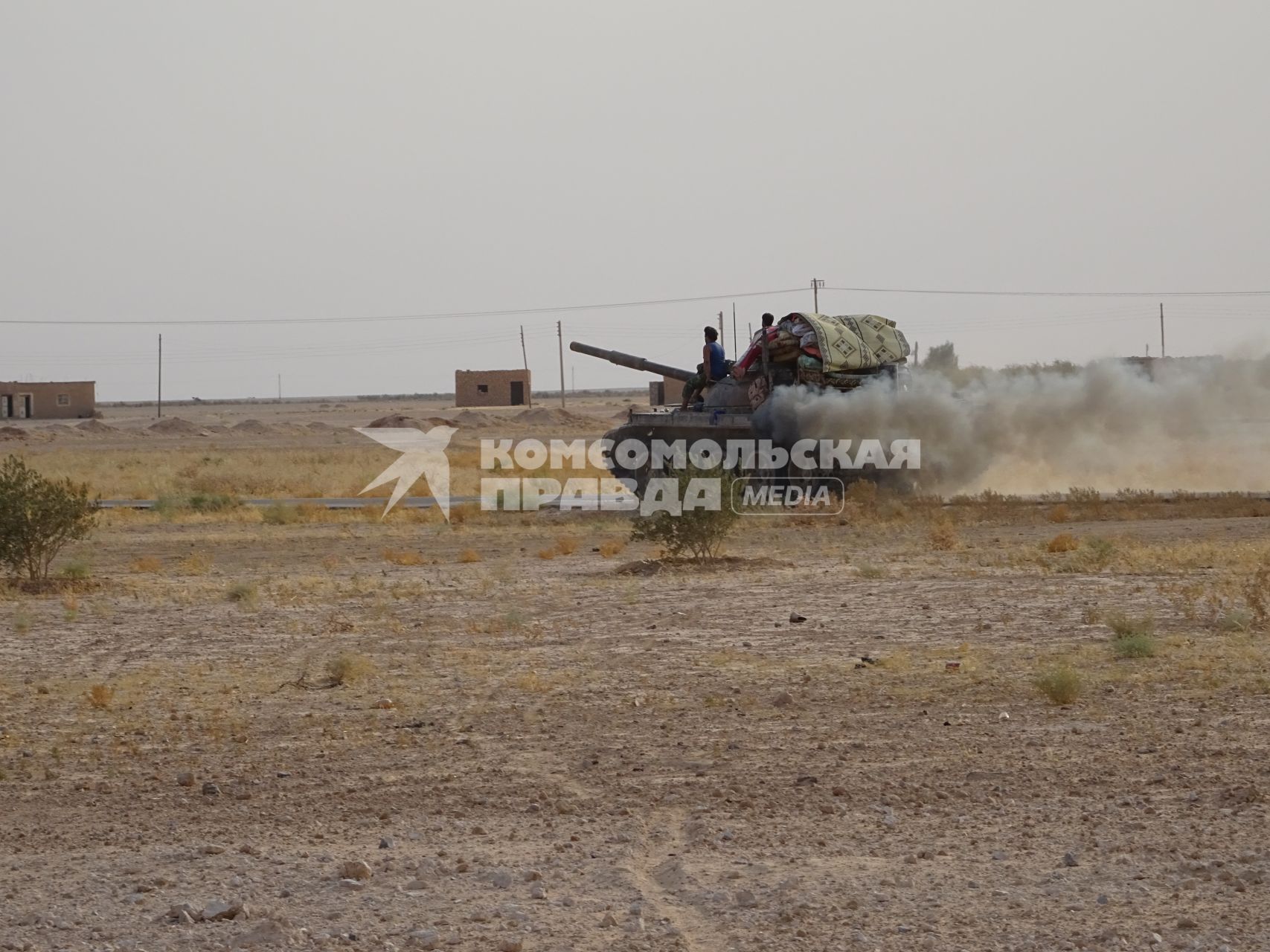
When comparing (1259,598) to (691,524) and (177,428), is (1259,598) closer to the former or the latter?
(691,524)

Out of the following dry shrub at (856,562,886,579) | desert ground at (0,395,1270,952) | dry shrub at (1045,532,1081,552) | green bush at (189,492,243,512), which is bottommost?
desert ground at (0,395,1270,952)

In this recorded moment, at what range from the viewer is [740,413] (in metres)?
30.7

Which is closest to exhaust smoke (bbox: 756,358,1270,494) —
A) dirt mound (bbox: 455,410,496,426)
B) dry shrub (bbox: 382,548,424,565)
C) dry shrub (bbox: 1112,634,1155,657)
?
dry shrub (bbox: 382,548,424,565)

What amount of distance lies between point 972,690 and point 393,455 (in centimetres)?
4723

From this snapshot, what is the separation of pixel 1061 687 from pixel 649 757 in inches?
116

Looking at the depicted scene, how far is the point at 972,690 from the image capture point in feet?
36.6

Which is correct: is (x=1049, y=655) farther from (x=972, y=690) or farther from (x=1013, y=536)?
(x=1013, y=536)

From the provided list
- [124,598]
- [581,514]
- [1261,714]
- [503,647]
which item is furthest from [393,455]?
[1261,714]

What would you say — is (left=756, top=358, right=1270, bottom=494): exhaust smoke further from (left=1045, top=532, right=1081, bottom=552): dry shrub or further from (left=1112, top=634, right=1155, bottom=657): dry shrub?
(left=1112, top=634, right=1155, bottom=657): dry shrub

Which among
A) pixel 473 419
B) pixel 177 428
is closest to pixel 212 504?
pixel 473 419

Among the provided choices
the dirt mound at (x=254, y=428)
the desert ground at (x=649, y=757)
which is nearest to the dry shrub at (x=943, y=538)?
the desert ground at (x=649, y=757)

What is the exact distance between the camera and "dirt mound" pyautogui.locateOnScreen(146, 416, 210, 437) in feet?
264

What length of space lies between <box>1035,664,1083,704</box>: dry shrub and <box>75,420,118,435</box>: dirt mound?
7429cm

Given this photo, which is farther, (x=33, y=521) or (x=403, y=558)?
(x=403, y=558)
